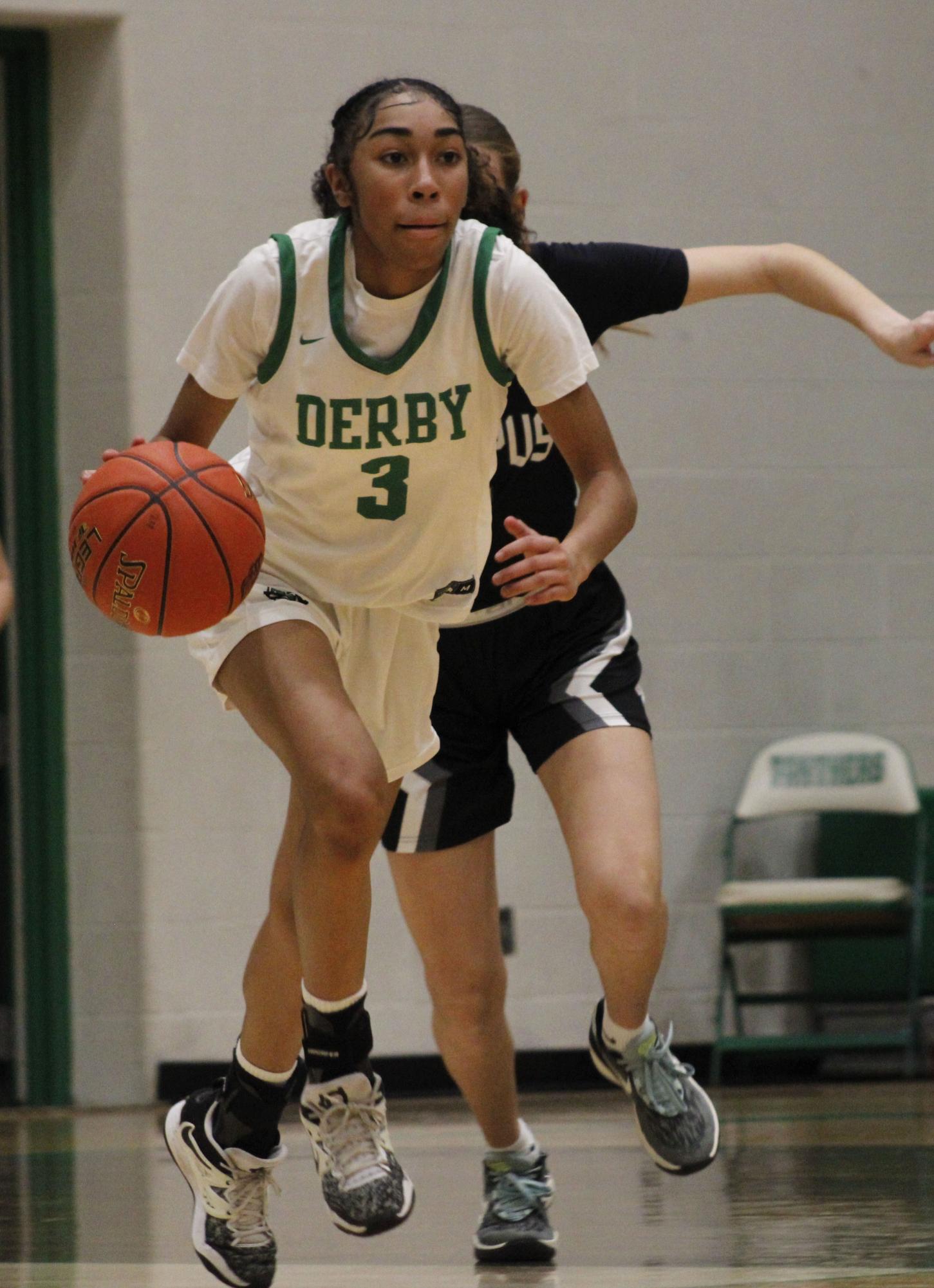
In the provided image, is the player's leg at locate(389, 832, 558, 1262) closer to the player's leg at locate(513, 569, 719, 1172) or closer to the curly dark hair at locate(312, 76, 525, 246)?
the player's leg at locate(513, 569, 719, 1172)

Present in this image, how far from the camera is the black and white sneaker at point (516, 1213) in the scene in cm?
320

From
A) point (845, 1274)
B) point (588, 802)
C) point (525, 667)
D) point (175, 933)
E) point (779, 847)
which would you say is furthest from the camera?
point (779, 847)

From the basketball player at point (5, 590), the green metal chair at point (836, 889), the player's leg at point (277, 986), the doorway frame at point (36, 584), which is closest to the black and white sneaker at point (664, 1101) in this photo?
the player's leg at point (277, 986)

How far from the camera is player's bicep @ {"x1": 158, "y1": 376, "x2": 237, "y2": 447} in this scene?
2889 mm

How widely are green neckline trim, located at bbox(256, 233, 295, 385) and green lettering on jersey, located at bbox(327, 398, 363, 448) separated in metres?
0.10

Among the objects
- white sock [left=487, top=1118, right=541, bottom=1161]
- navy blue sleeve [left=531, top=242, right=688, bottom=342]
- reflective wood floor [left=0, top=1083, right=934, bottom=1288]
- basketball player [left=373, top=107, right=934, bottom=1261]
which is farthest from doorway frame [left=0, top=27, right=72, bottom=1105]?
navy blue sleeve [left=531, top=242, right=688, bottom=342]

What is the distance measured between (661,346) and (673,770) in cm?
129

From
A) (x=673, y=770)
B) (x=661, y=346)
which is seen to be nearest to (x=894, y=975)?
(x=673, y=770)

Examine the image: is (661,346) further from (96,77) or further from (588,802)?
(588,802)

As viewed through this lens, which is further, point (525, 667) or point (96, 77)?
point (96, 77)

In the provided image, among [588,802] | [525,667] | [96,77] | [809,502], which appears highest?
[96,77]

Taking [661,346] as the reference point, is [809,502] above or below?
below

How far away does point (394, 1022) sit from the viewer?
5770mm

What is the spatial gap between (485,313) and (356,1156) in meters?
1.21
